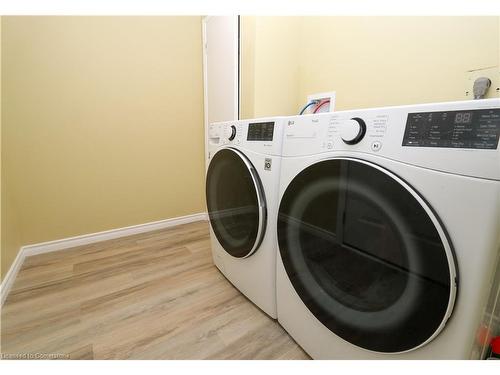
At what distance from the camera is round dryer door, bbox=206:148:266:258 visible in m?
0.85

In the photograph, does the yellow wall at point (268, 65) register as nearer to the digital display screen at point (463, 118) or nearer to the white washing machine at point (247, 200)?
the white washing machine at point (247, 200)

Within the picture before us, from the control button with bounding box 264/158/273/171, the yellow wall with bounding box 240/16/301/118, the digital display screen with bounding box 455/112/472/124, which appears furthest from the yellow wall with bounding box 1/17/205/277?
the digital display screen with bounding box 455/112/472/124

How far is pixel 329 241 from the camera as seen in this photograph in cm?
65

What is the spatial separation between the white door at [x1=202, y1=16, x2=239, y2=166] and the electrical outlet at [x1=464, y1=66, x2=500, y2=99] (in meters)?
1.11

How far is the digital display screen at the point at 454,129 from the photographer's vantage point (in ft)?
1.24

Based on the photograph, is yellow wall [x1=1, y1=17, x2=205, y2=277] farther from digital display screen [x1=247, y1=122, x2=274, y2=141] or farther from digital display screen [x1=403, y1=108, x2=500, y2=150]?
digital display screen [x1=403, y1=108, x2=500, y2=150]

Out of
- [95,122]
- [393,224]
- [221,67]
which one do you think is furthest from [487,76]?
[95,122]

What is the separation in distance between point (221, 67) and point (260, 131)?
1.02 meters

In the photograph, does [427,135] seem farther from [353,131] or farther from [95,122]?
[95,122]

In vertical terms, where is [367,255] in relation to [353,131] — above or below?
below

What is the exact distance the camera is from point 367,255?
57cm

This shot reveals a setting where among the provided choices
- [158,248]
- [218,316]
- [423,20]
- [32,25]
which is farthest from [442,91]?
[32,25]

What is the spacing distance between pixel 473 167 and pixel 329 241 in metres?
0.35
